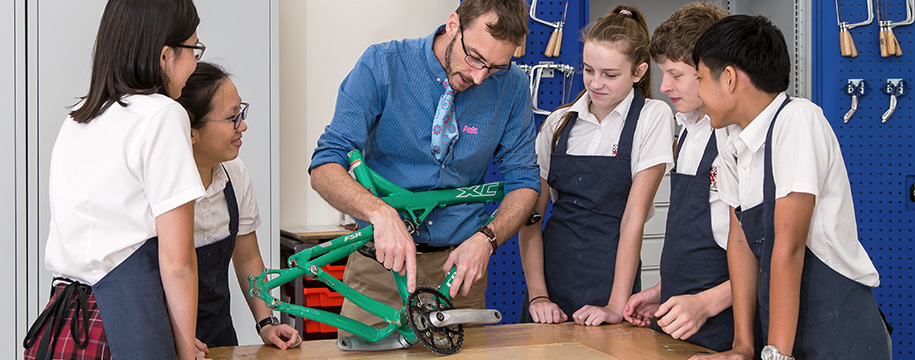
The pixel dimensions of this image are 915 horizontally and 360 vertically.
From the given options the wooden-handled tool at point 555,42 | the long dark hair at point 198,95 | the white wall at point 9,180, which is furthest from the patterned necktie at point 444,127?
the white wall at point 9,180

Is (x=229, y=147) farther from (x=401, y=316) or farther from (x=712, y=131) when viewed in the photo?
(x=712, y=131)

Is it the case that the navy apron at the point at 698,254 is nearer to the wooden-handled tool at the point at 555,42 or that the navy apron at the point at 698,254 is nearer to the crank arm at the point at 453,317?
the crank arm at the point at 453,317

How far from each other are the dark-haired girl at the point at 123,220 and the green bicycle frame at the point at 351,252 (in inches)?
7.9

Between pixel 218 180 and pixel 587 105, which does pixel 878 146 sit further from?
pixel 218 180

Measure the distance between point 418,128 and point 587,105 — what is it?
54cm

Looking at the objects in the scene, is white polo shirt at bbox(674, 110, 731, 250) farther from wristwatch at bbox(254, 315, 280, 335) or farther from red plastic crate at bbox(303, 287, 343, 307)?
red plastic crate at bbox(303, 287, 343, 307)

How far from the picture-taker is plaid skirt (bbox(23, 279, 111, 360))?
3.97 feet

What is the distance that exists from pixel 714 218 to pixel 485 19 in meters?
0.70

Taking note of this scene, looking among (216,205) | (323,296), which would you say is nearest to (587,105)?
(216,205)

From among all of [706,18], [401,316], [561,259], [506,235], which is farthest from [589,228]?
[401,316]

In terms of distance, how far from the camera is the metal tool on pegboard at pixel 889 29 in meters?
3.69

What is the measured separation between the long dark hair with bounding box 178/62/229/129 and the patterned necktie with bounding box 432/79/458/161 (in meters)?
0.52

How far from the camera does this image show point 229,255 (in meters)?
1.68

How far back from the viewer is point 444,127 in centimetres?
180
